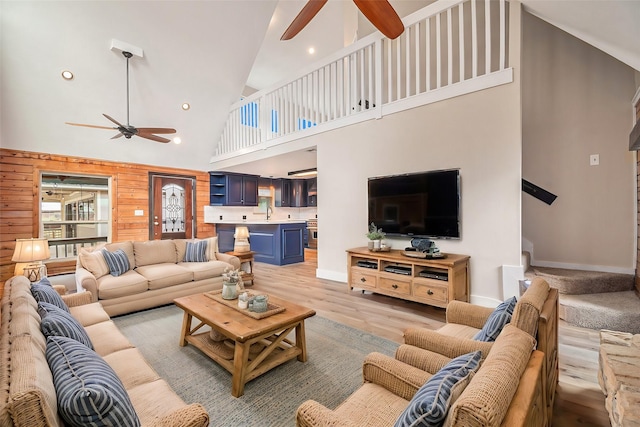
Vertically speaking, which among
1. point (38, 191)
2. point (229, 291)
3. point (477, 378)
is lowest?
point (229, 291)

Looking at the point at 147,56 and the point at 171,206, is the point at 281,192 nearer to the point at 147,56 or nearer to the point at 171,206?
the point at 171,206

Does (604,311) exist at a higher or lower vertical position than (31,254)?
lower

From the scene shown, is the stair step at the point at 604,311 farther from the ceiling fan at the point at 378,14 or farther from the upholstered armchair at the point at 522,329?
the ceiling fan at the point at 378,14

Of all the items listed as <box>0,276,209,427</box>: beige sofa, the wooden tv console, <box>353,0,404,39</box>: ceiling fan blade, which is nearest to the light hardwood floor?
the wooden tv console

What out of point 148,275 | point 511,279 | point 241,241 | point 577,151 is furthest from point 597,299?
point 148,275

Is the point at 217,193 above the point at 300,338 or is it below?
above

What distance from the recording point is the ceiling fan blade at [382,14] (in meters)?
1.75

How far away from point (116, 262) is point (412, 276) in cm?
375

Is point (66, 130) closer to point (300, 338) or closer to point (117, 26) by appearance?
point (117, 26)

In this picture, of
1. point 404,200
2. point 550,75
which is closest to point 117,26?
point 404,200

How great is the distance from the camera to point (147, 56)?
4.71 m

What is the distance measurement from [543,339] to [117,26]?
6.07 metres

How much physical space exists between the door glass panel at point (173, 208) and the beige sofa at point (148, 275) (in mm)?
2862

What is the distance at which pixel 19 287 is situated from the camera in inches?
76.5
